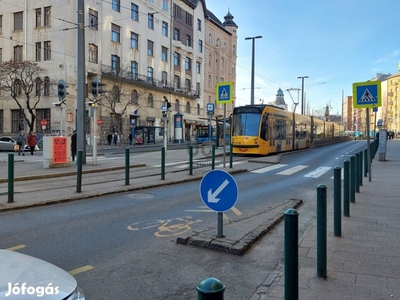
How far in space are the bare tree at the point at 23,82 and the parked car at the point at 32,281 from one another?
3739 cm

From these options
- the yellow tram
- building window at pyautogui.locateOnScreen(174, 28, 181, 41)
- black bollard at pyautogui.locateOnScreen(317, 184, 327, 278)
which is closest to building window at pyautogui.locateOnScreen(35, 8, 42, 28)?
building window at pyautogui.locateOnScreen(174, 28, 181, 41)

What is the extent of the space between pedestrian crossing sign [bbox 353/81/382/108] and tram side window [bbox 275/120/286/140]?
12922 millimetres

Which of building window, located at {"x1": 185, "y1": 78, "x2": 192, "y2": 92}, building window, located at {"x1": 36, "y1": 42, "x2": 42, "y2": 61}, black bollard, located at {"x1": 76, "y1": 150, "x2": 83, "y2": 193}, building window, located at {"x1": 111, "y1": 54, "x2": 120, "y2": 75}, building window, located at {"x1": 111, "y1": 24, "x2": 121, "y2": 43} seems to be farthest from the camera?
building window, located at {"x1": 185, "y1": 78, "x2": 192, "y2": 92}

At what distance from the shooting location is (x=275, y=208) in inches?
304

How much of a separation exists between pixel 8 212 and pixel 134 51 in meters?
43.8

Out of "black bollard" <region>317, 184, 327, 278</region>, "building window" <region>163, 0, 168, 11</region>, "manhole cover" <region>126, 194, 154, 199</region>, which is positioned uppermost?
"building window" <region>163, 0, 168, 11</region>

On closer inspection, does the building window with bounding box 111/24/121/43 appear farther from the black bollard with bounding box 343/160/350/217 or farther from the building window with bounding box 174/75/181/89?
the black bollard with bounding box 343/160/350/217

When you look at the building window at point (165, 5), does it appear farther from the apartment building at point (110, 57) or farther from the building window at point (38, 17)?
the building window at point (38, 17)

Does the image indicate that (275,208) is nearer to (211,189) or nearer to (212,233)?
(212,233)

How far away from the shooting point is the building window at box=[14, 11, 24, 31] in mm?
41625

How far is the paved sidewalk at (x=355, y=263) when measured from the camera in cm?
363

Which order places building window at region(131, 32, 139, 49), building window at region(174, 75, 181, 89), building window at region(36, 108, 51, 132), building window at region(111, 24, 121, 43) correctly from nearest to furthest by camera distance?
building window at region(36, 108, 51, 132) → building window at region(111, 24, 121, 43) → building window at region(131, 32, 139, 49) → building window at region(174, 75, 181, 89)

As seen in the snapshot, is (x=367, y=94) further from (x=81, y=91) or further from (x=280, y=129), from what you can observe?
(x=280, y=129)

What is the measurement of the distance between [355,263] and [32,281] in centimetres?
359
